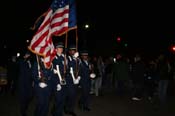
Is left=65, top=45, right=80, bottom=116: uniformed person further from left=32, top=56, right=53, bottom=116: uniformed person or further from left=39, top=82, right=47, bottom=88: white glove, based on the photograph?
left=39, top=82, right=47, bottom=88: white glove

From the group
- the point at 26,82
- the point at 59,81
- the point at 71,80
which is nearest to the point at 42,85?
the point at 59,81

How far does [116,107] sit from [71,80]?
291cm

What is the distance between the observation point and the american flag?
10188 mm

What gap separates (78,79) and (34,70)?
2659 mm

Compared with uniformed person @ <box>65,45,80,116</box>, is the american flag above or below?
above

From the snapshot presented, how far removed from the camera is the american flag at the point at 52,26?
10188 millimetres

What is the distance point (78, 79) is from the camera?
41.6 ft

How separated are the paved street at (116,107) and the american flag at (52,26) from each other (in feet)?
9.33

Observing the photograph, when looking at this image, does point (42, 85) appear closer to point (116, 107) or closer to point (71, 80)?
point (71, 80)

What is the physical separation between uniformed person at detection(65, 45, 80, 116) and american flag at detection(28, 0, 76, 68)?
3.90 ft

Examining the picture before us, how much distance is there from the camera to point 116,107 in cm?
1447

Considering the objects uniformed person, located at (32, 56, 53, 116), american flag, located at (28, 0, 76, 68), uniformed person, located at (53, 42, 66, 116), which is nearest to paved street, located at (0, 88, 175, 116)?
uniformed person, located at (53, 42, 66, 116)

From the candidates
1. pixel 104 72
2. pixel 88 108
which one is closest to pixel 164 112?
pixel 88 108

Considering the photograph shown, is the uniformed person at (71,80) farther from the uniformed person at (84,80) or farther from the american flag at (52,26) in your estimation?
the american flag at (52,26)
